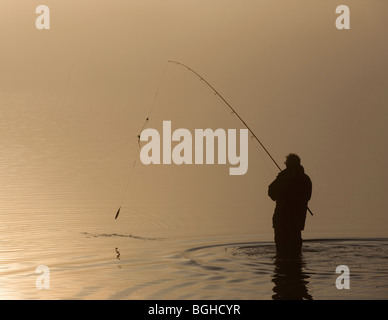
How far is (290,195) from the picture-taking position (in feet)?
50.9

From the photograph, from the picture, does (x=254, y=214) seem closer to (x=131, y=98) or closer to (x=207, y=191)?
(x=207, y=191)

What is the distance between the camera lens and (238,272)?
15.0 metres

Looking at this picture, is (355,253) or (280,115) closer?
(355,253)

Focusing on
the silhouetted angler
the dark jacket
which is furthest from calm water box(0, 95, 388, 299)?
the dark jacket

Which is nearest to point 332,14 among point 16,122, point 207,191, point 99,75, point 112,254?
point 99,75

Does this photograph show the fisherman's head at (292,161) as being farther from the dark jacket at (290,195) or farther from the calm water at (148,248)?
the calm water at (148,248)

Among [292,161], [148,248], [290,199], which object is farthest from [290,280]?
[148,248]

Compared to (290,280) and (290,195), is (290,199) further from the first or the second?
(290,280)

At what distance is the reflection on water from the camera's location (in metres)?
13.4

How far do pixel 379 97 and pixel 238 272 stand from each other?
62.6m

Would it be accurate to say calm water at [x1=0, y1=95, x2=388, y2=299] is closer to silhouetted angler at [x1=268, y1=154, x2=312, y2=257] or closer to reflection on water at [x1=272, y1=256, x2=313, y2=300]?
reflection on water at [x1=272, y1=256, x2=313, y2=300]

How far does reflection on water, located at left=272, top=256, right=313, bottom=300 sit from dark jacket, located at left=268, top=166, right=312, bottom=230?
0.51 metres

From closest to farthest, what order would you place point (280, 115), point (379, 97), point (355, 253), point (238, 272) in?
point (238, 272) → point (355, 253) → point (280, 115) → point (379, 97)

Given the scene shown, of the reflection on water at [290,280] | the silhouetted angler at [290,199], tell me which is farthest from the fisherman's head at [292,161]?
the reflection on water at [290,280]
